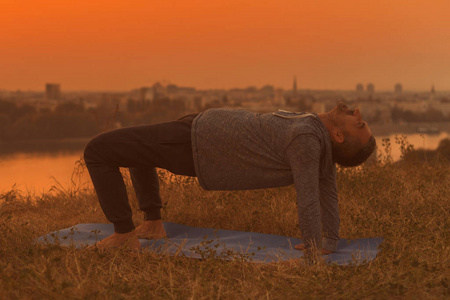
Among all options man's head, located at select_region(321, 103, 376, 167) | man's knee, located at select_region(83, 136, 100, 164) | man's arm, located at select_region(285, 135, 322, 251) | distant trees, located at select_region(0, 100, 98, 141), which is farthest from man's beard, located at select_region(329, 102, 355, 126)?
distant trees, located at select_region(0, 100, 98, 141)

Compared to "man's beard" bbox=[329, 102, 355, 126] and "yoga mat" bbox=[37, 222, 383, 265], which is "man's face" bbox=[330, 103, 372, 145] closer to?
"man's beard" bbox=[329, 102, 355, 126]

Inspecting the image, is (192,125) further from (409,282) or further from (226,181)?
(409,282)

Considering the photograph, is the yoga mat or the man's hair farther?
the yoga mat

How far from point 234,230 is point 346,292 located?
6.09ft

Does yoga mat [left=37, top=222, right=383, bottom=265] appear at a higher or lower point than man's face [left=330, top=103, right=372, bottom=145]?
lower

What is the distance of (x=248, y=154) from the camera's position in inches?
126

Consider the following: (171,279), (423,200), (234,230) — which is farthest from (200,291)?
(423,200)

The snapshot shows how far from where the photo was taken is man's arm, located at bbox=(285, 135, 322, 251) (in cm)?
291

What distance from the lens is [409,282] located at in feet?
8.46

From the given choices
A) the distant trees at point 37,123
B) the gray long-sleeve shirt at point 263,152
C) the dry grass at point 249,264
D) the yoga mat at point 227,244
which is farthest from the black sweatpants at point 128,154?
the distant trees at point 37,123

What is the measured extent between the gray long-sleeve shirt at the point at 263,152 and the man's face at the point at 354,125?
0.38 ft

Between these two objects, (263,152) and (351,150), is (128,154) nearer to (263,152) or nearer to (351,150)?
(263,152)

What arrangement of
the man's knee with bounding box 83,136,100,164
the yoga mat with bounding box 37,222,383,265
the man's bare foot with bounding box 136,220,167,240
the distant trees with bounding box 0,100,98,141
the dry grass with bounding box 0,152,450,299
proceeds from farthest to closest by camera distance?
1. the distant trees with bounding box 0,100,98,141
2. the man's bare foot with bounding box 136,220,167,240
3. the man's knee with bounding box 83,136,100,164
4. the yoga mat with bounding box 37,222,383,265
5. the dry grass with bounding box 0,152,450,299

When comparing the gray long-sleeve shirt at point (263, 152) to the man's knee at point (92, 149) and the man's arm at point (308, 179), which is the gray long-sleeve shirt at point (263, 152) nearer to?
the man's arm at point (308, 179)
